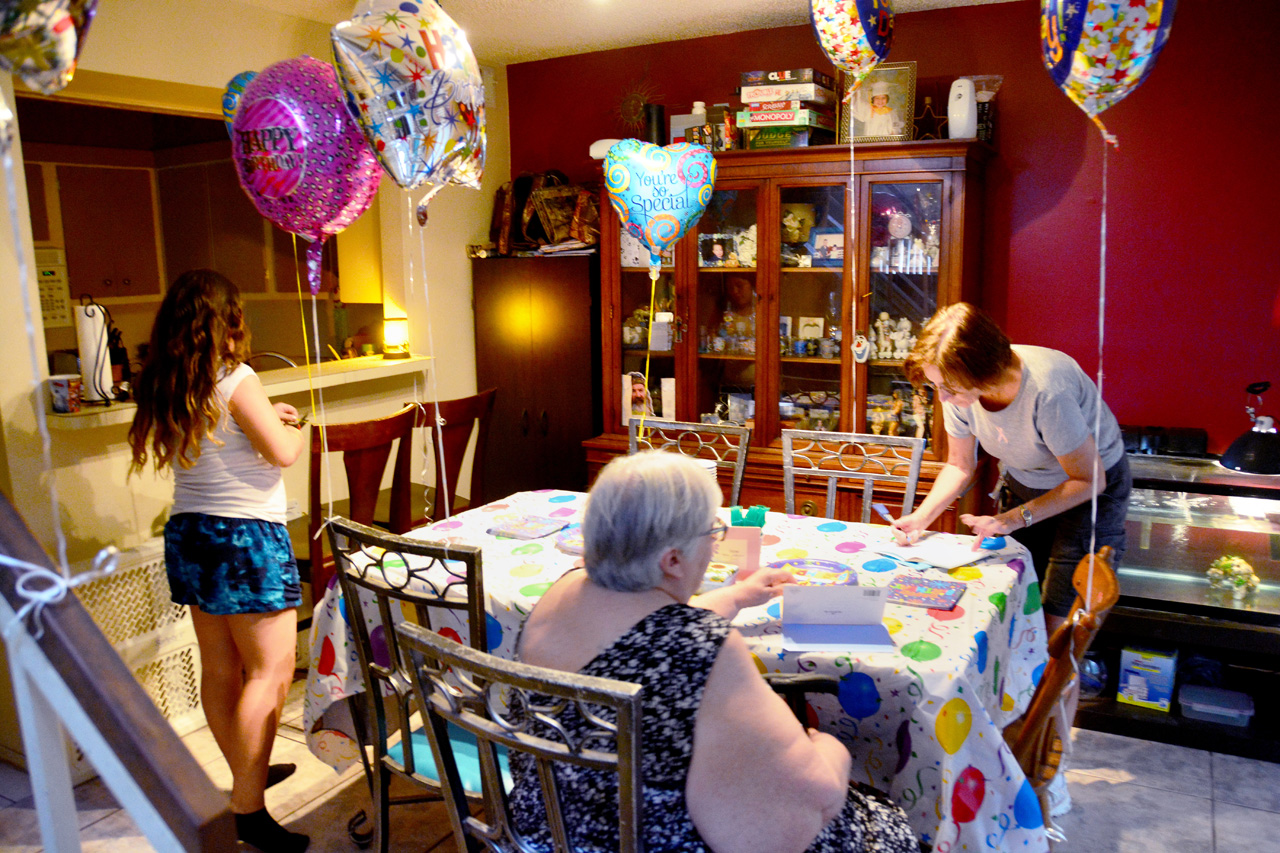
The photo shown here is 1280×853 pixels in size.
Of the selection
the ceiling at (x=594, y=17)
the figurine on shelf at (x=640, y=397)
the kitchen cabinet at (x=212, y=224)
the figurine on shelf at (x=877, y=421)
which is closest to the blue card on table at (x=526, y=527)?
the figurine on shelf at (x=640, y=397)

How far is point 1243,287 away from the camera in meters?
3.08

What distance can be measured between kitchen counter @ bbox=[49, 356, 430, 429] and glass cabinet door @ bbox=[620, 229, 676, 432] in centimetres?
89

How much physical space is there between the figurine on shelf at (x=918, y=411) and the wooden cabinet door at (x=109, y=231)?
4139mm

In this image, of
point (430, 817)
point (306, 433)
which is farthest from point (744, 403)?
point (430, 817)

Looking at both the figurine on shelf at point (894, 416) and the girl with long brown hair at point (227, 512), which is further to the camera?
the figurine on shelf at point (894, 416)

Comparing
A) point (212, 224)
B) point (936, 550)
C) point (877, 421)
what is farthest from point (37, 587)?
point (212, 224)

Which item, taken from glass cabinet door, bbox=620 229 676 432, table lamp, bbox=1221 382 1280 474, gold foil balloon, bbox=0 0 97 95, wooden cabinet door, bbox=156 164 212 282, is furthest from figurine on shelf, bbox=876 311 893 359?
wooden cabinet door, bbox=156 164 212 282

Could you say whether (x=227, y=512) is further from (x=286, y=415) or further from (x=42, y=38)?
(x=42, y=38)

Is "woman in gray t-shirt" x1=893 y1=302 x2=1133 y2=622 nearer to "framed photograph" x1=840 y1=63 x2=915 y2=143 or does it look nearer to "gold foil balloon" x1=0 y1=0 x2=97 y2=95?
"framed photograph" x1=840 y1=63 x2=915 y2=143

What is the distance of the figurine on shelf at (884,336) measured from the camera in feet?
11.2

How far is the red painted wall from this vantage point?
303 centimetres

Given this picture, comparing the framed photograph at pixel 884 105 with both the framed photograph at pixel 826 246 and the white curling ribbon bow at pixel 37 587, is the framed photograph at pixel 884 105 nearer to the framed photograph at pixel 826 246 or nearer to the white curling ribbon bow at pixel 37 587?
the framed photograph at pixel 826 246

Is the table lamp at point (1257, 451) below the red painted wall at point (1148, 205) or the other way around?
below

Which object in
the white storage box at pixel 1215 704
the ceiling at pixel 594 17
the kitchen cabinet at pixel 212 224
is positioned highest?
the ceiling at pixel 594 17
